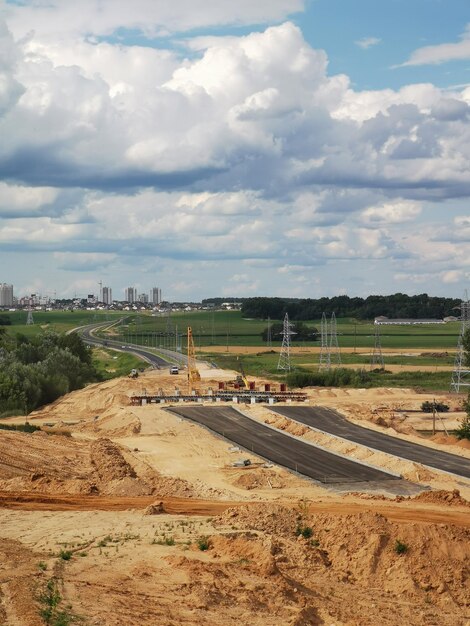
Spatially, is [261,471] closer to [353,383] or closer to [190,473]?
[190,473]

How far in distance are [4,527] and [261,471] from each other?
22078mm

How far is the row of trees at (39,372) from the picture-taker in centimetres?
10094

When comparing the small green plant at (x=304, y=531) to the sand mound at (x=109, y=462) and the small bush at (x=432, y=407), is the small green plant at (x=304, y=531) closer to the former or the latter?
the sand mound at (x=109, y=462)

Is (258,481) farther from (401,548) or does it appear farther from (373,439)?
(373,439)

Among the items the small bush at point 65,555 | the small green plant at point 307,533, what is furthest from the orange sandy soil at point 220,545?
the small bush at point 65,555

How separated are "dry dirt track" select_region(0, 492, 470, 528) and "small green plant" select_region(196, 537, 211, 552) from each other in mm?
7956

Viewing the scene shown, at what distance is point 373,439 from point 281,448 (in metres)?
8.84

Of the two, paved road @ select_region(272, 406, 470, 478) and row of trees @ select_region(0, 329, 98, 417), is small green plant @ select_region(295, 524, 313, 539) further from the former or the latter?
row of trees @ select_region(0, 329, 98, 417)

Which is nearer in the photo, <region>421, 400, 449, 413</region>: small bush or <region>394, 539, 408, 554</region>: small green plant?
<region>394, 539, 408, 554</region>: small green plant

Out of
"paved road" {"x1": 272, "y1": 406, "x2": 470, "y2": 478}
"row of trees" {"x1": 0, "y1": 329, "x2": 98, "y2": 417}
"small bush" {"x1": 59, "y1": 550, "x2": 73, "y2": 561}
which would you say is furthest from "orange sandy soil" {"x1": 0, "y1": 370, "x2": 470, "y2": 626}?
"row of trees" {"x1": 0, "y1": 329, "x2": 98, "y2": 417}

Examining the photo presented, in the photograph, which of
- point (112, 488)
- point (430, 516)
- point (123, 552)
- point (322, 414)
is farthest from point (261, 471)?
point (322, 414)

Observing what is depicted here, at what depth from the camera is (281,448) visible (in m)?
67.9

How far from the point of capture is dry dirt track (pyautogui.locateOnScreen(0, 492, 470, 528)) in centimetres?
4166

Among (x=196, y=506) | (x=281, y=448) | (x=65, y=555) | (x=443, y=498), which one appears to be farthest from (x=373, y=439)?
(x=65, y=555)
